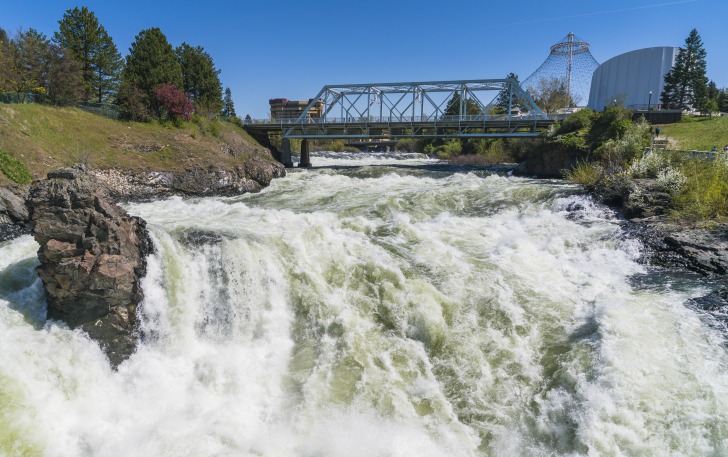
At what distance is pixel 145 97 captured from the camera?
118 feet

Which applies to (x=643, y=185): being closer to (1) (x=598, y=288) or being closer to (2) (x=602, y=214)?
(2) (x=602, y=214)

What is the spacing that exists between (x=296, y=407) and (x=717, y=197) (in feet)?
52.4

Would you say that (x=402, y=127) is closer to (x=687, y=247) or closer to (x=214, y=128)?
(x=214, y=128)

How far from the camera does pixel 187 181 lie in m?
25.9

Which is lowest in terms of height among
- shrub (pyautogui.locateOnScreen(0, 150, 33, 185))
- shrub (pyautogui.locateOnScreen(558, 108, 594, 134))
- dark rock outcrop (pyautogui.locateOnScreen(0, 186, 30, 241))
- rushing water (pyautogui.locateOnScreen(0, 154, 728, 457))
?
rushing water (pyautogui.locateOnScreen(0, 154, 728, 457))

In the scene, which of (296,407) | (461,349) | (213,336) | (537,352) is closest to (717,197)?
(537,352)

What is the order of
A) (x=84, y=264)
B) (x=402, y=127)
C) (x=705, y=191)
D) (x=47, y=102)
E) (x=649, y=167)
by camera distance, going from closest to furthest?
1. (x=84, y=264)
2. (x=705, y=191)
3. (x=649, y=167)
4. (x=47, y=102)
5. (x=402, y=127)

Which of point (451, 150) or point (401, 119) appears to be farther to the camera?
point (451, 150)

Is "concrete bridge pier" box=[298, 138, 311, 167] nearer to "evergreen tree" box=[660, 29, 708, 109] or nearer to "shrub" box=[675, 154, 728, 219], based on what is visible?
"shrub" box=[675, 154, 728, 219]

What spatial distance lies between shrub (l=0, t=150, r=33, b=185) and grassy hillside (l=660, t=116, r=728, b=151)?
37.6 m

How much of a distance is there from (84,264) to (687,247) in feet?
53.4

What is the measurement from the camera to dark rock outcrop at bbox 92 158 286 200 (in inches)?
923

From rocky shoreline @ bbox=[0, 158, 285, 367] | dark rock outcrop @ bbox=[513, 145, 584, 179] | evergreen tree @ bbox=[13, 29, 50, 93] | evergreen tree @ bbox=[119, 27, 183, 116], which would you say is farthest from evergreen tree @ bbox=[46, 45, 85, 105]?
dark rock outcrop @ bbox=[513, 145, 584, 179]

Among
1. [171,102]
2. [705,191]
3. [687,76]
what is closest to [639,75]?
[687,76]
